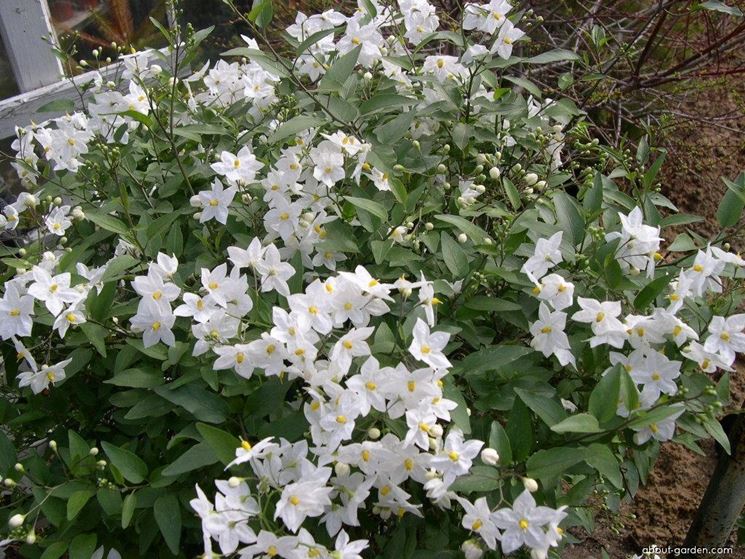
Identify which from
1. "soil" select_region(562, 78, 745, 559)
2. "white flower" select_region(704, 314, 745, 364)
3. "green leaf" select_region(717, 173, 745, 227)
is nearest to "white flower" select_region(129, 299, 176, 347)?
"white flower" select_region(704, 314, 745, 364)

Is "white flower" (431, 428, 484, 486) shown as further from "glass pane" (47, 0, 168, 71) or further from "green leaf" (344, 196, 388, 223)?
"glass pane" (47, 0, 168, 71)

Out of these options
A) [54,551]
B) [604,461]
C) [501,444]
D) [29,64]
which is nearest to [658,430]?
[604,461]

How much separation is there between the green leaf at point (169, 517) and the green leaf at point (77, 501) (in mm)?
121

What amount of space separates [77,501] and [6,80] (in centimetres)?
236

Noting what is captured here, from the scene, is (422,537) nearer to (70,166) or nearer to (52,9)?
(70,166)

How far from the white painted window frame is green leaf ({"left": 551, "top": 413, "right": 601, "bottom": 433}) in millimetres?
2488

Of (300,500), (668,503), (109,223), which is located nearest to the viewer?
(300,500)

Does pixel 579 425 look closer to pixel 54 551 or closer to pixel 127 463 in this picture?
pixel 127 463

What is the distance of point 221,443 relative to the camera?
1.14 m

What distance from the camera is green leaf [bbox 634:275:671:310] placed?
4.24 ft

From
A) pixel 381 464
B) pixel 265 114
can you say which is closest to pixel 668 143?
pixel 265 114

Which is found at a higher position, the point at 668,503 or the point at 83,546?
the point at 83,546

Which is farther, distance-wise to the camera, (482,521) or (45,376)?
(45,376)

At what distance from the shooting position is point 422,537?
1372mm
